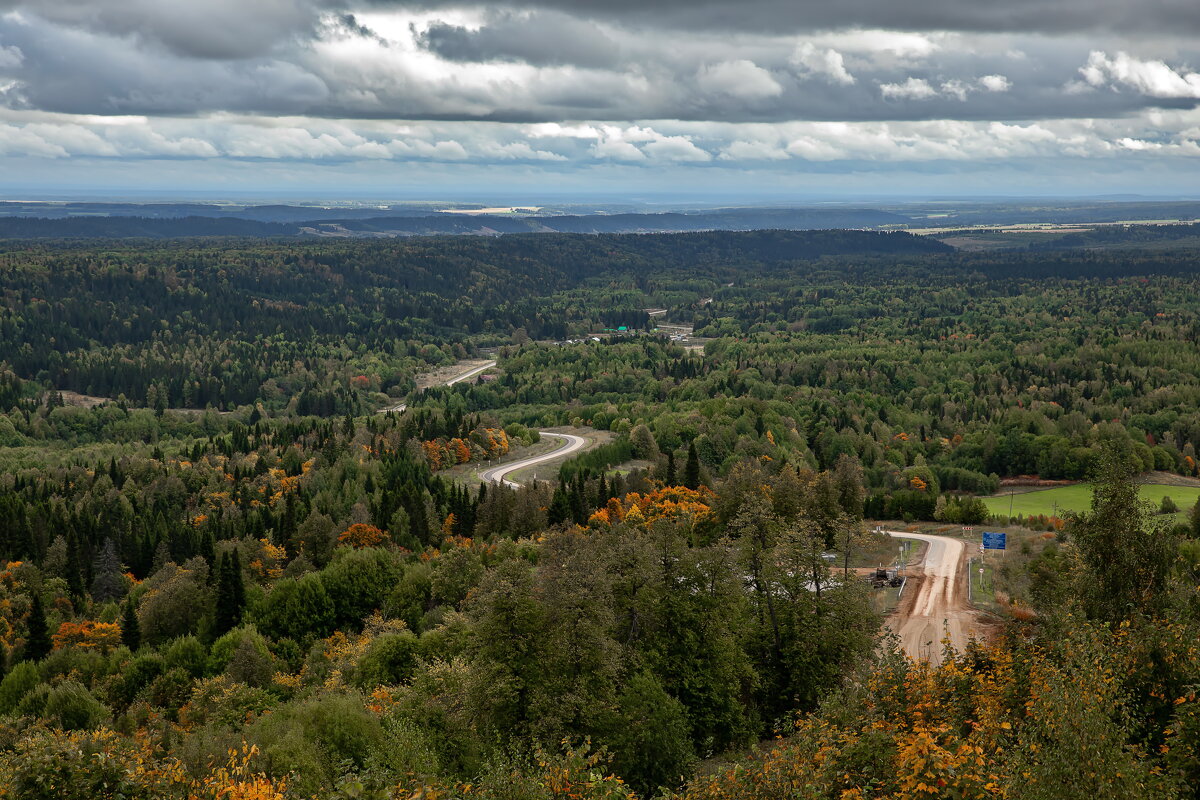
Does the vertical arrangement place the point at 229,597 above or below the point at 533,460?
above

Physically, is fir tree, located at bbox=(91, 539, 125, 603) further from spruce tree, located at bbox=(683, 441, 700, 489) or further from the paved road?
spruce tree, located at bbox=(683, 441, 700, 489)

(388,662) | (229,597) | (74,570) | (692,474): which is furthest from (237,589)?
(692,474)

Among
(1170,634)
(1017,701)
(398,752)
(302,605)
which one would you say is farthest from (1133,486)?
(302,605)

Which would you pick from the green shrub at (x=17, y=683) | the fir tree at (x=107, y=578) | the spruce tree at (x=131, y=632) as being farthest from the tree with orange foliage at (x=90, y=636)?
the fir tree at (x=107, y=578)

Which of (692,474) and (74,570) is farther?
(692,474)

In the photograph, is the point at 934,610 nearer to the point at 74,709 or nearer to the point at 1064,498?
the point at 74,709
